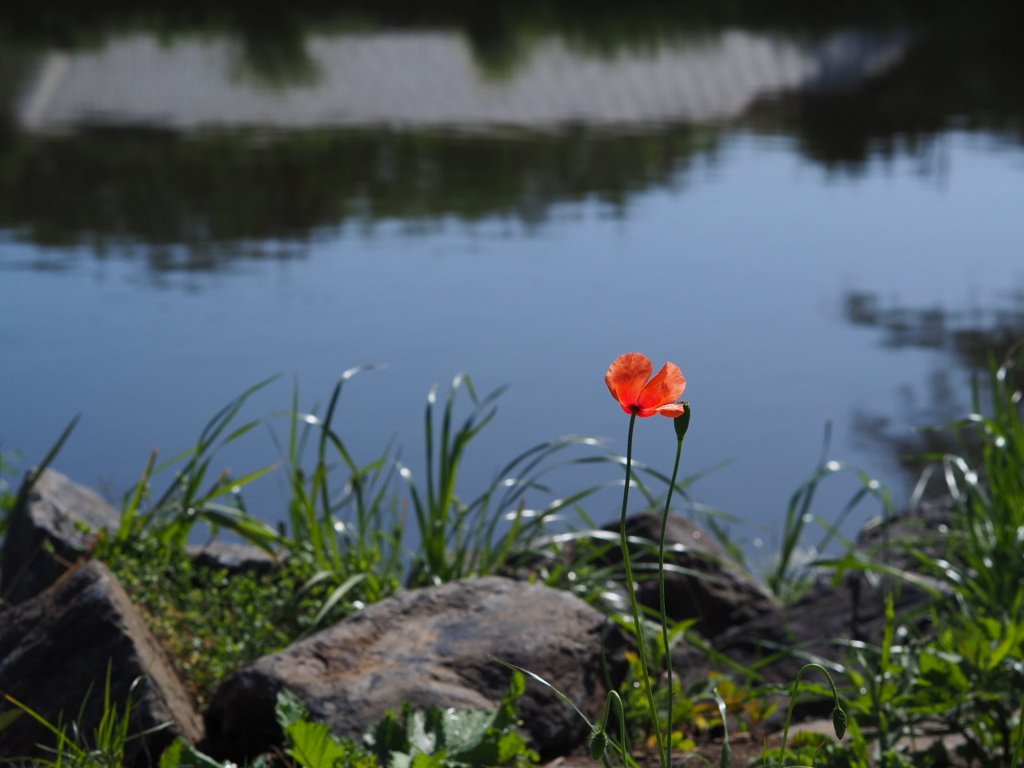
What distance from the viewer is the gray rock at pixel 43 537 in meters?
3.10

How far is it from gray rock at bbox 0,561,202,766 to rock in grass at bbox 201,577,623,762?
4.8 inches

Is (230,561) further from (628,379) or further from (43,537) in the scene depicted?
(628,379)

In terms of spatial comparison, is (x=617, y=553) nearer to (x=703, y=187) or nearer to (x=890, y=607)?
(x=890, y=607)

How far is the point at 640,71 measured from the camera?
60.8 ft

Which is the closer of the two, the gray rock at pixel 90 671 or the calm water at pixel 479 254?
the gray rock at pixel 90 671

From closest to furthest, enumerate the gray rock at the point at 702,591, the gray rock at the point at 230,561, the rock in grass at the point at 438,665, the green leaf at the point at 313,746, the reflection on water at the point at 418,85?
the green leaf at the point at 313,746 → the rock in grass at the point at 438,665 → the gray rock at the point at 230,561 → the gray rock at the point at 702,591 → the reflection on water at the point at 418,85

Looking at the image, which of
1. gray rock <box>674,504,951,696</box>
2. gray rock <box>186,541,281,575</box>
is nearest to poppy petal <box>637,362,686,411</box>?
gray rock <box>674,504,951,696</box>

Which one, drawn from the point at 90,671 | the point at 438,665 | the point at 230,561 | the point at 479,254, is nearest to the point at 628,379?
the point at 438,665

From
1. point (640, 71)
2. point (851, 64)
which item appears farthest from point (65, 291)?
point (851, 64)

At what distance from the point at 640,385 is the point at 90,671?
167cm

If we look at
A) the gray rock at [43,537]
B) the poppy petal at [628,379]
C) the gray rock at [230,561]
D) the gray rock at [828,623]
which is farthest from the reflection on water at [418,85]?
the poppy petal at [628,379]

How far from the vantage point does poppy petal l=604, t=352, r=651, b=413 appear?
130 cm

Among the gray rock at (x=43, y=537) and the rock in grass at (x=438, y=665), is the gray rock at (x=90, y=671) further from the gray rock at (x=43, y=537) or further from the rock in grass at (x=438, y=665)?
the gray rock at (x=43, y=537)

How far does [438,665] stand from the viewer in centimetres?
251
